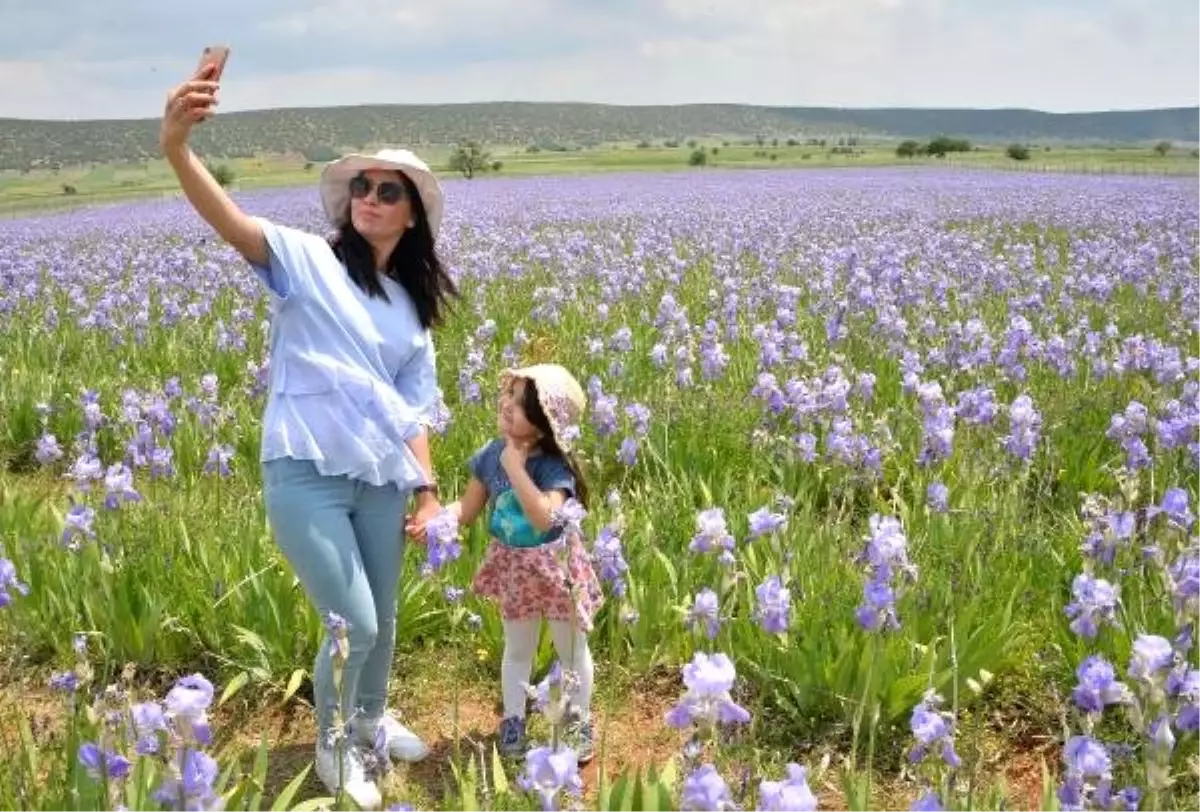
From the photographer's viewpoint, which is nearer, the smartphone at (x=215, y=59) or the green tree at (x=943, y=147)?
the smartphone at (x=215, y=59)

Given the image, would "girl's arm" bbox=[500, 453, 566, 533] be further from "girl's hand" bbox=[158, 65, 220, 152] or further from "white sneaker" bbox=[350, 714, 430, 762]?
"girl's hand" bbox=[158, 65, 220, 152]

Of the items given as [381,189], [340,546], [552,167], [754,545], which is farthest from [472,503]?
[552,167]

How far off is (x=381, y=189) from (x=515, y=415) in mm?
718

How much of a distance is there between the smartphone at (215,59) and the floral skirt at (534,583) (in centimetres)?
145

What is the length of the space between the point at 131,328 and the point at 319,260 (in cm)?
528

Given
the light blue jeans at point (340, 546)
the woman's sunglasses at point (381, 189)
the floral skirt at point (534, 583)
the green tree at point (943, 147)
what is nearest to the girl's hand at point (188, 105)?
the woman's sunglasses at point (381, 189)

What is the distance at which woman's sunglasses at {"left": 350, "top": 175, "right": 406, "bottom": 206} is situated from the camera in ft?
9.71

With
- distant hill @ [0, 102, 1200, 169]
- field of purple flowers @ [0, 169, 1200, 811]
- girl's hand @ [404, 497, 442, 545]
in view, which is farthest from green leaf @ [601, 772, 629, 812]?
distant hill @ [0, 102, 1200, 169]

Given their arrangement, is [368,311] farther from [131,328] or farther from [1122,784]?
[131,328]

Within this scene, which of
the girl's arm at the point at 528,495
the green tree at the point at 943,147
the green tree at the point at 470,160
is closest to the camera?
the girl's arm at the point at 528,495

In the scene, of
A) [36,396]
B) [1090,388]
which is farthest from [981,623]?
[36,396]

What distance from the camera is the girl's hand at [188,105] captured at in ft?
8.05

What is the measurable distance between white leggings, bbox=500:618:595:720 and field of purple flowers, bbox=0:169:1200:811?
0.61 ft

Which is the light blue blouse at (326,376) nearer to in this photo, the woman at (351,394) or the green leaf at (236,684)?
the woman at (351,394)
